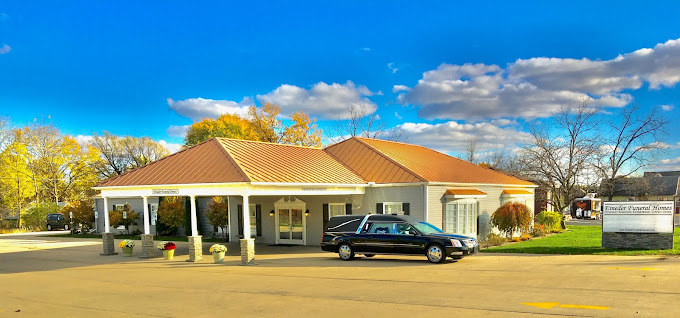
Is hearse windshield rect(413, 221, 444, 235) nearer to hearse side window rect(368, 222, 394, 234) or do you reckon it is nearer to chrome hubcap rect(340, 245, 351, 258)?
hearse side window rect(368, 222, 394, 234)

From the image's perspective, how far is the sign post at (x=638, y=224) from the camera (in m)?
17.0

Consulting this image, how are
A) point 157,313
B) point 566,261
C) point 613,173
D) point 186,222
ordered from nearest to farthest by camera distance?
point 157,313 < point 566,261 < point 186,222 < point 613,173

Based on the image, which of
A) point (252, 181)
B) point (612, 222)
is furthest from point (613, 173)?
point (252, 181)

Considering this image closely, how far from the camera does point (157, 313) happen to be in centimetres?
Result: 948

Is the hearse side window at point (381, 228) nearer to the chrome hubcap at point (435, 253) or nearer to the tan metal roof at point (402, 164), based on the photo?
the chrome hubcap at point (435, 253)

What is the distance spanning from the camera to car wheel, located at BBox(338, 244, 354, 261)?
1703 centimetres

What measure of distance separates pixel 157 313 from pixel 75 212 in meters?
32.2

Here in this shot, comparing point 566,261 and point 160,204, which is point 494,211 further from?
point 160,204

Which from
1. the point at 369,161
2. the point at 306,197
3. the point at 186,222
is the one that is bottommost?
the point at 186,222

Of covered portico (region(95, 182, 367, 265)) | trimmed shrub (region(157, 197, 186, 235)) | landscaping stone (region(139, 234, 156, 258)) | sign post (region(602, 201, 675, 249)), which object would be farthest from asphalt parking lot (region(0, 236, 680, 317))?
trimmed shrub (region(157, 197, 186, 235))

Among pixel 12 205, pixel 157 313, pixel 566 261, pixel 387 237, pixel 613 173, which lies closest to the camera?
pixel 157 313

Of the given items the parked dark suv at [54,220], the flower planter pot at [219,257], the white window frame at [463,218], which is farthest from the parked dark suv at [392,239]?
the parked dark suv at [54,220]

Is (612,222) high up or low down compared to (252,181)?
down

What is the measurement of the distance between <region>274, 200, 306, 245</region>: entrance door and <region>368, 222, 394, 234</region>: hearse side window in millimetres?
7686
